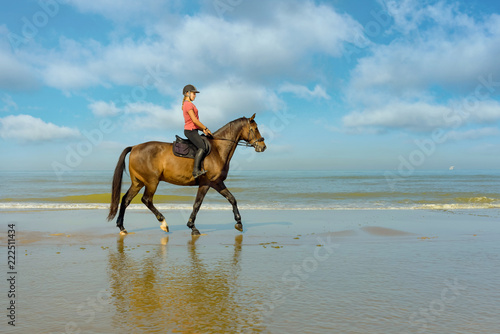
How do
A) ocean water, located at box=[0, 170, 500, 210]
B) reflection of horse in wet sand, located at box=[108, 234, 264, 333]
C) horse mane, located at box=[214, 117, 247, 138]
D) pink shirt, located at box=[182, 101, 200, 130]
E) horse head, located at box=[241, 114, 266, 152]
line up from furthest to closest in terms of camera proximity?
ocean water, located at box=[0, 170, 500, 210] → horse head, located at box=[241, 114, 266, 152] → horse mane, located at box=[214, 117, 247, 138] → pink shirt, located at box=[182, 101, 200, 130] → reflection of horse in wet sand, located at box=[108, 234, 264, 333]

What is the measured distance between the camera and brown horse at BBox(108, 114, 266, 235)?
9734 mm

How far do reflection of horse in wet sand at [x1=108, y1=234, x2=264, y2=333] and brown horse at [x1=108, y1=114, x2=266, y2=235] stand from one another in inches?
106

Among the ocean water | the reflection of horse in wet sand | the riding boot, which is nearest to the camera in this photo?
the reflection of horse in wet sand

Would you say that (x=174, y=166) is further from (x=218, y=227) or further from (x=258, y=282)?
(x=258, y=282)

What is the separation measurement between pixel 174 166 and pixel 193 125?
111 centimetres

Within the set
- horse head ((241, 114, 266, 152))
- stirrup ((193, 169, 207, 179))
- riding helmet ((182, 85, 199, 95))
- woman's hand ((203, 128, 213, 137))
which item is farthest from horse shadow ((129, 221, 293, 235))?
riding helmet ((182, 85, 199, 95))

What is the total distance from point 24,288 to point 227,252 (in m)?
3.39

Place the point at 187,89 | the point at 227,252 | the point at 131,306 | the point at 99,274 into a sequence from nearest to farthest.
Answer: the point at 131,306 → the point at 99,274 → the point at 227,252 → the point at 187,89

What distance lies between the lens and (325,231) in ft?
33.1

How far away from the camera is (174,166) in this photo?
976cm

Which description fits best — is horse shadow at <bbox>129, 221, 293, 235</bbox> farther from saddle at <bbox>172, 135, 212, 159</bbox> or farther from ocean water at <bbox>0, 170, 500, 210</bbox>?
ocean water at <bbox>0, 170, 500, 210</bbox>

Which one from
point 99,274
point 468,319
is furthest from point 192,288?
point 468,319

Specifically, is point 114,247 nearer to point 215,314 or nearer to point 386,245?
point 215,314

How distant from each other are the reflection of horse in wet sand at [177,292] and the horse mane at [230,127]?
3875mm
